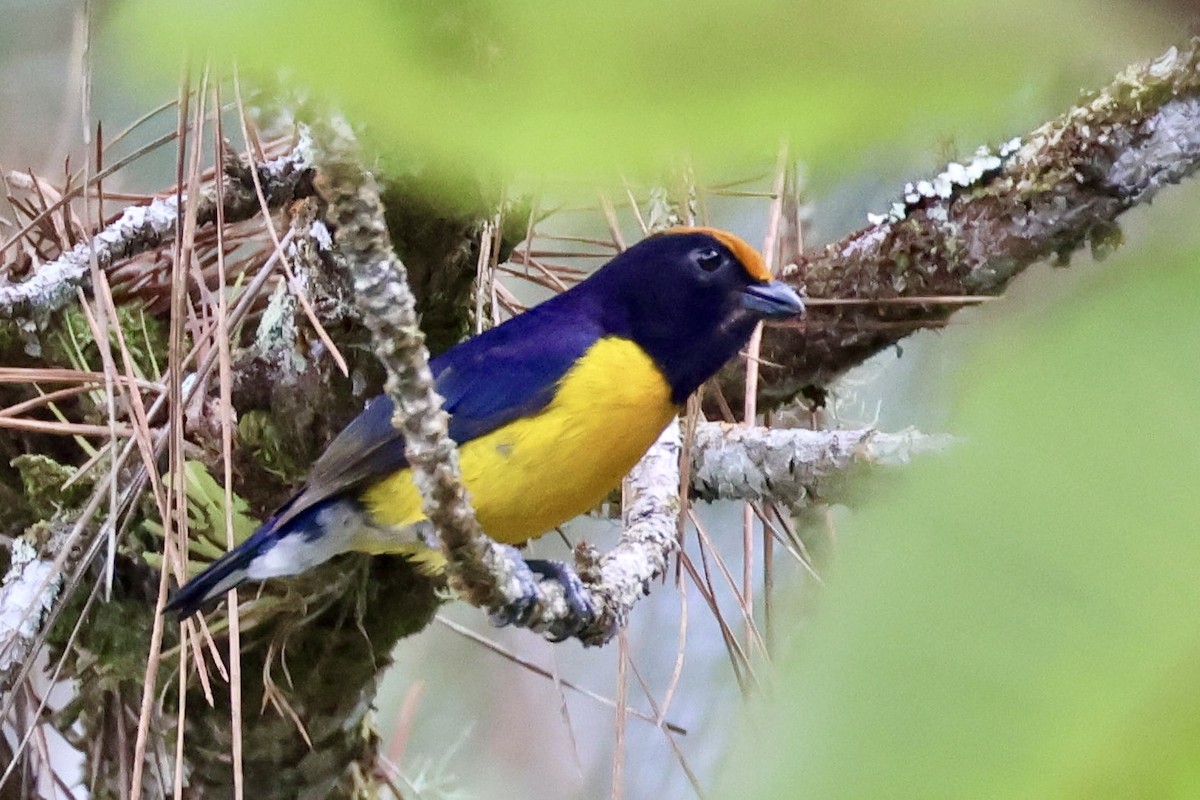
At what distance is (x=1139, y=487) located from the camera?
0.35 feet

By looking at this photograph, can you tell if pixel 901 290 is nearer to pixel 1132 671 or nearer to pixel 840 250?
pixel 840 250

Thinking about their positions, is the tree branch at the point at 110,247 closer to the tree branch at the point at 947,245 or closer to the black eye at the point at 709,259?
the black eye at the point at 709,259

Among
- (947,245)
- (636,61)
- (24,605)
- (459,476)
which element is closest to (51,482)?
(24,605)

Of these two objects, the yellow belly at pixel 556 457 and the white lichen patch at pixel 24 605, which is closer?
the white lichen patch at pixel 24 605

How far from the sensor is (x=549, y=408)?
4.60 ft

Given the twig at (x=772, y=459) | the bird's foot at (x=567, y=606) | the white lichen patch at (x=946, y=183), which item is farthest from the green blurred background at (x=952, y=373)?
the twig at (x=772, y=459)

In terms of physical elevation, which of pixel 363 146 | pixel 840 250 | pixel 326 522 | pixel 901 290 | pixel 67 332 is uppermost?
pixel 840 250

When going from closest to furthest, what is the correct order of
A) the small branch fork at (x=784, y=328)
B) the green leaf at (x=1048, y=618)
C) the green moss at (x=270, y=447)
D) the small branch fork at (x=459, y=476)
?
the green leaf at (x=1048, y=618), the small branch fork at (x=459, y=476), the small branch fork at (x=784, y=328), the green moss at (x=270, y=447)

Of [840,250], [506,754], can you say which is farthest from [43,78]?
[506,754]

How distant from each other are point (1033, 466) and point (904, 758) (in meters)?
0.03

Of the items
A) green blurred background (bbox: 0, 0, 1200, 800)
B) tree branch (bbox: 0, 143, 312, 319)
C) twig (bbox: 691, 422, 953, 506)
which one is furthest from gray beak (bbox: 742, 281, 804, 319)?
green blurred background (bbox: 0, 0, 1200, 800)

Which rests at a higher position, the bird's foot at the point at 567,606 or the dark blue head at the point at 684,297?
the dark blue head at the point at 684,297

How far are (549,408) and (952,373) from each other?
1.27 metres

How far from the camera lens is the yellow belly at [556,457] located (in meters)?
1.33
